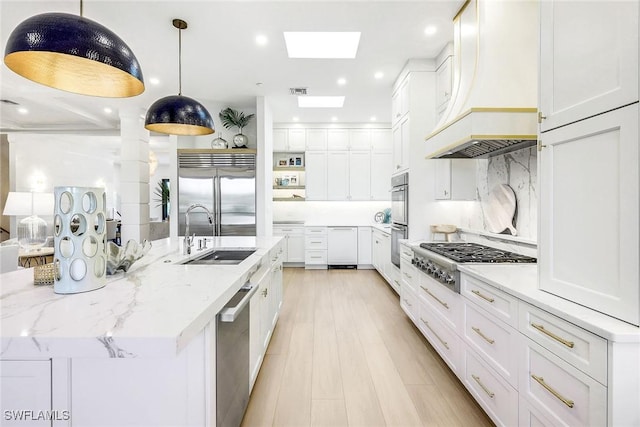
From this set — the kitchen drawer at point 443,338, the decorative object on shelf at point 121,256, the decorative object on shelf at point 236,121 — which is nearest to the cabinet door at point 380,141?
the decorative object on shelf at point 236,121

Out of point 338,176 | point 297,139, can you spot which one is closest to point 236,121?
point 297,139

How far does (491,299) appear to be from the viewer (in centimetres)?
162

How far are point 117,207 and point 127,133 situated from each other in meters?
5.25

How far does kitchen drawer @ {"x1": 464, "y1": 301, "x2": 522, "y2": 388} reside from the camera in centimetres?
145

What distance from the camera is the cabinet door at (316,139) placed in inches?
237

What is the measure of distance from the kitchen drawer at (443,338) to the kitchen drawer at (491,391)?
0.34ft

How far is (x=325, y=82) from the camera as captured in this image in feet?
13.2

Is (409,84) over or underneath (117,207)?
over

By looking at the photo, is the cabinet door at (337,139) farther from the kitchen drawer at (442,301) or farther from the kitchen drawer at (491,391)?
the kitchen drawer at (491,391)

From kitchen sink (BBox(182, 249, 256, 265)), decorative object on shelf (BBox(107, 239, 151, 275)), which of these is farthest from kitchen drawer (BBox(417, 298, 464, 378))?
decorative object on shelf (BBox(107, 239, 151, 275))

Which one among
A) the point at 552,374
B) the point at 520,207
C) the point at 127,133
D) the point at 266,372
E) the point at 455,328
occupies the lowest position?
the point at 266,372

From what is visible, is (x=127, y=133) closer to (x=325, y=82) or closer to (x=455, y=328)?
(x=325, y=82)

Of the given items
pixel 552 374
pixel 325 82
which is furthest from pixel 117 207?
pixel 552 374

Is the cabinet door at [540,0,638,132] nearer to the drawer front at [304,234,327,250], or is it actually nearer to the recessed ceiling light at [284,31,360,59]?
the recessed ceiling light at [284,31,360,59]
